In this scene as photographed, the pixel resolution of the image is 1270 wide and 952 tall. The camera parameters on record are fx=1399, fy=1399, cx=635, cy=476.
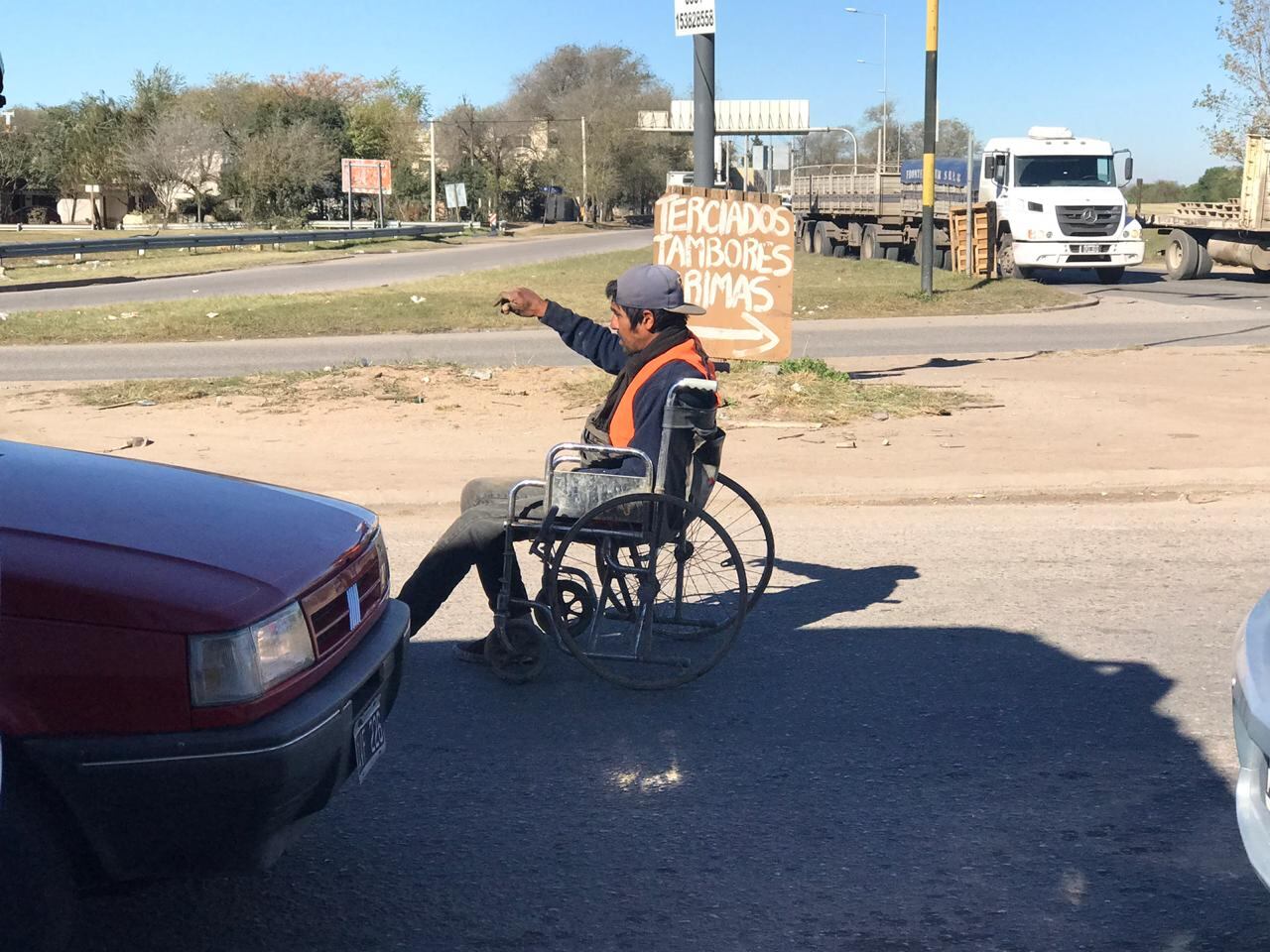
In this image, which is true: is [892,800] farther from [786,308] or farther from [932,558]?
[786,308]

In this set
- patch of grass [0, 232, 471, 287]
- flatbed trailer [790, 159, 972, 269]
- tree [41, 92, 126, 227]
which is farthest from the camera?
tree [41, 92, 126, 227]

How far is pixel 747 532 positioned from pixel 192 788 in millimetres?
4649

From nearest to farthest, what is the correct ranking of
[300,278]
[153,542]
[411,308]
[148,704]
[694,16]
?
[148,704] → [153,542] → [694,16] → [411,308] → [300,278]

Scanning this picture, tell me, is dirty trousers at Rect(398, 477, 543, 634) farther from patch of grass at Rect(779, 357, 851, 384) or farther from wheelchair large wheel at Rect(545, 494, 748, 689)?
patch of grass at Rect(779, 357, 851, 384)

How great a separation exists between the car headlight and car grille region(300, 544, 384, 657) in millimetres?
113

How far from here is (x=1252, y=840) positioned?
296cm

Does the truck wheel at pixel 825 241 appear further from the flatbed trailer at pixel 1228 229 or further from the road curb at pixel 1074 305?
the road curb at pixel 1074 305

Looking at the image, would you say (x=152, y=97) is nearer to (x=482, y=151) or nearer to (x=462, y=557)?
(x=482, y=151)

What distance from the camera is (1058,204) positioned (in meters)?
26.6

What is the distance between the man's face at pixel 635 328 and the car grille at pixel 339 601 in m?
1.86

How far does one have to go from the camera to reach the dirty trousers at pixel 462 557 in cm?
514

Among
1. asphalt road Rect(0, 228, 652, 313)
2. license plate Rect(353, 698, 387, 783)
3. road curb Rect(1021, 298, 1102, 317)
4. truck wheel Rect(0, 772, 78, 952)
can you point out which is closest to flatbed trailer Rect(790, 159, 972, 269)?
road curb Rect(1021, 298, 1102, 317)

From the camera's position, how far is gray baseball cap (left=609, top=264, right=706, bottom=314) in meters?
5.23

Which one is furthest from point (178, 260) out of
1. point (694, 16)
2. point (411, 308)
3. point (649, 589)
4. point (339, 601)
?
point (339, 601)
